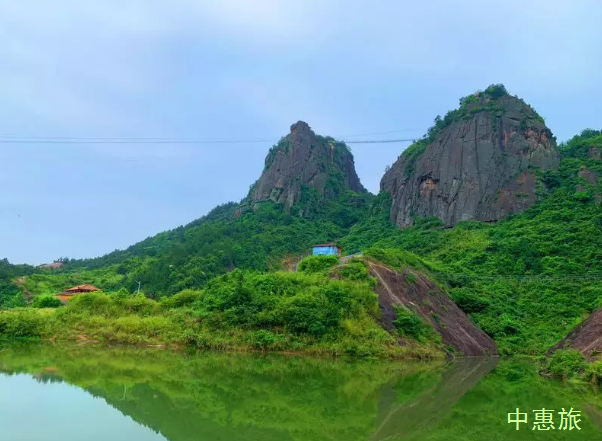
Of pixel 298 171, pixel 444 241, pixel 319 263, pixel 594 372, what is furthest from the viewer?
A: pixel 298 171

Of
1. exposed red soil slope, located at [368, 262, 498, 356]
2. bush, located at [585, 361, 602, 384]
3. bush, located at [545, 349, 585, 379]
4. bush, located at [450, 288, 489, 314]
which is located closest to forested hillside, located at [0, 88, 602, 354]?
bush, located at [450, 288, 489, 314]

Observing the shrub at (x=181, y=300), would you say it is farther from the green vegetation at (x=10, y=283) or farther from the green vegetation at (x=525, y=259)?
the green vegetation at (x=10, y=283)

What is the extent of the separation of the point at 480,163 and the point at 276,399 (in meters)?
54.7

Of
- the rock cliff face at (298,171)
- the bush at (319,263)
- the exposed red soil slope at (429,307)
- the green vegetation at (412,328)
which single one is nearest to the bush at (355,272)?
the exposed red soil slope at (429,307)

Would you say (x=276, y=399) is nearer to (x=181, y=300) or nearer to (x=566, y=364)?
(x=566, y=364)

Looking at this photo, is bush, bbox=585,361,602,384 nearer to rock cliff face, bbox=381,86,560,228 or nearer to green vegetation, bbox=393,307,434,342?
green vegetation, bbox=393,307,434,342

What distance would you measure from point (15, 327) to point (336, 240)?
157 ft

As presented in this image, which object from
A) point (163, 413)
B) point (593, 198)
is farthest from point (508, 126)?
point (163, 413)

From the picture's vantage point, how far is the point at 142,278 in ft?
174

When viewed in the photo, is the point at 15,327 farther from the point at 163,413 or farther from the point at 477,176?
the point at 477,176

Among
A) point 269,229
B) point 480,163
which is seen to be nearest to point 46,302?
point 269,229

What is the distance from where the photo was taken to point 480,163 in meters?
60.2

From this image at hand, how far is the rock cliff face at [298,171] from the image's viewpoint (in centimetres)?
8050

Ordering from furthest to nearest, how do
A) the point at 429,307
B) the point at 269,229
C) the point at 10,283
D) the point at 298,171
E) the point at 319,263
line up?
the point at 298,171 < the point at 269,229 < the point at 10,283 < the point at 319,263 < the point at 429,307
